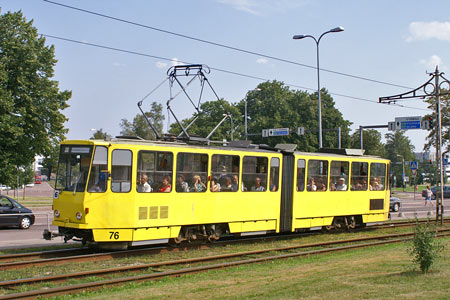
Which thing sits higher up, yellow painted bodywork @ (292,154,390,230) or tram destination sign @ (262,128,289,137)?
tram destination sign @ (262,128,289,137)

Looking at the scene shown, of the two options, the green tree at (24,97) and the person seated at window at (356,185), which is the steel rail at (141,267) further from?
the green tree at (24,97)

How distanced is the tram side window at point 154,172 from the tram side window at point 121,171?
29 centimetres

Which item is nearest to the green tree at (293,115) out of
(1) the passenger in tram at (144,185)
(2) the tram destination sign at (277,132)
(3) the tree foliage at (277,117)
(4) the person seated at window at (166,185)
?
(3) the tree foliage at (277,117)

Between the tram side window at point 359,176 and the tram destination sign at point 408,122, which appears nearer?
the tram side window at point 359,176

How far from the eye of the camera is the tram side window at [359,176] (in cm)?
2022

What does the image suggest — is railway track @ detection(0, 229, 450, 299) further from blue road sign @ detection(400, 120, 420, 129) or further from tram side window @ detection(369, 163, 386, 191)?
blue road sign @ detection(400, 120, 420, 129)

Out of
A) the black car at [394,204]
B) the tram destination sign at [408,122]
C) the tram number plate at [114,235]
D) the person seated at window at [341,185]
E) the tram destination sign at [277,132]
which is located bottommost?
the tram number plate at [114,235]

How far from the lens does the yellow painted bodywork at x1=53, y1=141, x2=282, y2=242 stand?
42.8 ft

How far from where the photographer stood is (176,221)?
1446 centimetres

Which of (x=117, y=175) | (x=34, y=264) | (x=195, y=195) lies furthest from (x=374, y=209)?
(x=34, y=264)

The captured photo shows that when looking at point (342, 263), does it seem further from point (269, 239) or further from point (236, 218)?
point (269, 239)

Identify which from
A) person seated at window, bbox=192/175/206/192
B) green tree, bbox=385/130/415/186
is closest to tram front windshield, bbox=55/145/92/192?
person seated at window, bbox=192/175/206/192

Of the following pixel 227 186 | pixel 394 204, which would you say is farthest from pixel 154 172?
→ pixel 394 204

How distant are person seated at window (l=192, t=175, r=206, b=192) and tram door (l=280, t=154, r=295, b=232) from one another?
343 centimetres
